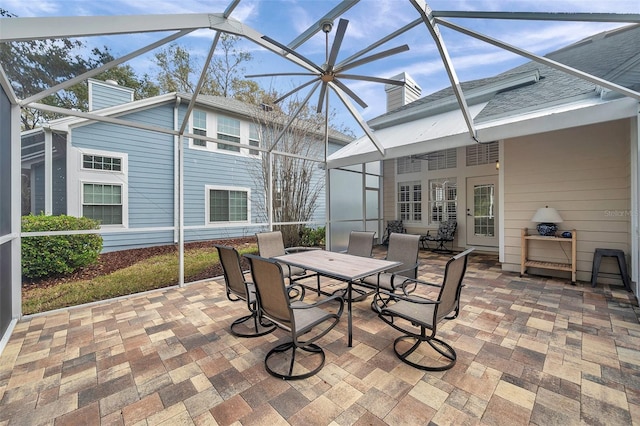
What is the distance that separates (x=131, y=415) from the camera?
5.76ft

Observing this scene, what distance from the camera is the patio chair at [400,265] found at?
335 centimetres

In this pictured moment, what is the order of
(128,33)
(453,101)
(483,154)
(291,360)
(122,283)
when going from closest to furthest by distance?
(291,360)
(128,33)
(122,283)
(453,101)
(483,154)

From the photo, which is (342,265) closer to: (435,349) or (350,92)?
(435,349)

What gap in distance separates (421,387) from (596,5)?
402 cm

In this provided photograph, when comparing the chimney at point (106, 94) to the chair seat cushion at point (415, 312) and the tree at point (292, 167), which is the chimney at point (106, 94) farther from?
the chair seat cushion at point (415, 312)

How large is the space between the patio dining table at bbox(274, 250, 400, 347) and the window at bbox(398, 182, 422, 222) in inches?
231

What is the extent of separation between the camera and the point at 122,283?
13.7ft

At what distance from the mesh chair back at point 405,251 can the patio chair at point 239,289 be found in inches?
74.1

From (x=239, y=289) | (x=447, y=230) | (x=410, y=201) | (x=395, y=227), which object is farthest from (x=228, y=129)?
(x=447, y=230)

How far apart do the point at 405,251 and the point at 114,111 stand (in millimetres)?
4760

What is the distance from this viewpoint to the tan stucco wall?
14.3ft

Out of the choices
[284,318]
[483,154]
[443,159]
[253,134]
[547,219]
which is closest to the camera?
[284,318]

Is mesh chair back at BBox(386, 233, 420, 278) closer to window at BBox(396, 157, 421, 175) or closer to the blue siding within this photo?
the blue siding

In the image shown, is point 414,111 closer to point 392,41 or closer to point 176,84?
point 392,41
